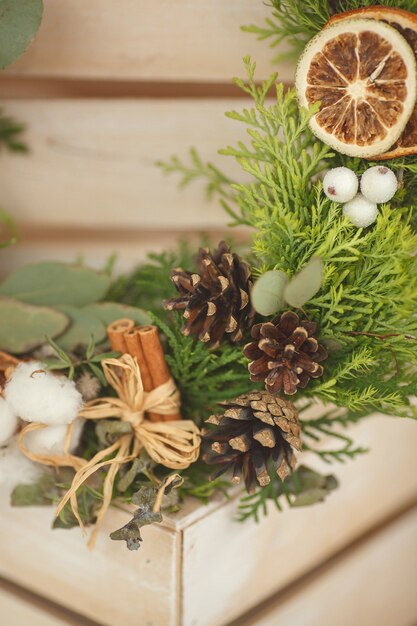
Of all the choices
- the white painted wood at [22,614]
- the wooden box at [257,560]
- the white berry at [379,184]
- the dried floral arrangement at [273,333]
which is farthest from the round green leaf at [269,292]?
the white painted wood at [22,614]

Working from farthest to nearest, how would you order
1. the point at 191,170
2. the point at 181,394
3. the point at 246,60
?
1. the point at 191,170
2. the point at 181,394
3. the point at 246,60

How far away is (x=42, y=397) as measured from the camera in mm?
548

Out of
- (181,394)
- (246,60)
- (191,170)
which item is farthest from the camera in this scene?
(191,170)

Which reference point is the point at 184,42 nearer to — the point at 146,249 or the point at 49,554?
the point at 146,249

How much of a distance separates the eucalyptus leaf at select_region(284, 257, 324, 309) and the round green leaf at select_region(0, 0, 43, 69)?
14.8 inches

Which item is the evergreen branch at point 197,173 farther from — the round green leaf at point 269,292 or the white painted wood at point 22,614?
the white painted wood at point 22,614

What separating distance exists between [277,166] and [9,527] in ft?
1.58

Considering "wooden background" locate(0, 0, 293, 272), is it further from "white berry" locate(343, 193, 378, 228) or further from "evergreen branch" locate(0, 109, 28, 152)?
"white berry" locate(343, 193, 378, 228)

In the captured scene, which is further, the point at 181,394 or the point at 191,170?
the point at 191,170

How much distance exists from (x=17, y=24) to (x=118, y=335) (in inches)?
13.1

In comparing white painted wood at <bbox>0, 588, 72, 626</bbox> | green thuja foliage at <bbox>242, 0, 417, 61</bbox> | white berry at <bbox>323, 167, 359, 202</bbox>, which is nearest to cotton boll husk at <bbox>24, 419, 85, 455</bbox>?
white painted wood at <bbox>0, 588, 72, 626</bbox>

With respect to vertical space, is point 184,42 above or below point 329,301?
above

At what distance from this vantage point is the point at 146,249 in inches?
33.2

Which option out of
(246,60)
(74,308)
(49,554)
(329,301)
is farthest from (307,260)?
(49,554)
